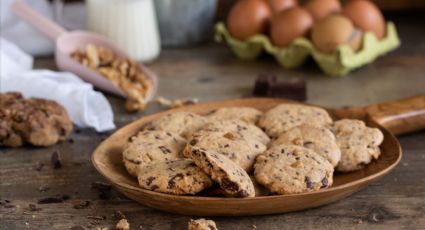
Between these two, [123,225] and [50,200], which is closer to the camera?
[123,225]

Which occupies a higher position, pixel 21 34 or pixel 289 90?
pixel 21 34

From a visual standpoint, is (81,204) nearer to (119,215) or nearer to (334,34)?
(119,215)

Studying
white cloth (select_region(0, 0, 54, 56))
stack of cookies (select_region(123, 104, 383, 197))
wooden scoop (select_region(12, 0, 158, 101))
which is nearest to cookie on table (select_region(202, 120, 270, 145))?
stack of cookies (select_region(123, 104, 383, 197))

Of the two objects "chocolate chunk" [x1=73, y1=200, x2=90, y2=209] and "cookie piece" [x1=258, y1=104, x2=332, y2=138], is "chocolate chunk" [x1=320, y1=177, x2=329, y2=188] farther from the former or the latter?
"chocolate chunk" [x1=73, y1=200, x2=90, y2=209]

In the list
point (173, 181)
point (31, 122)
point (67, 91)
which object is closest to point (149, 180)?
point (173, 181)

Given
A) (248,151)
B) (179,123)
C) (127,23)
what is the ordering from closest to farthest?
(248,151) → (179,123) → (127,23)

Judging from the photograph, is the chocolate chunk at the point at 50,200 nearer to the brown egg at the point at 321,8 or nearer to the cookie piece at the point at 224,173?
the cookie piece at the point at 224,173

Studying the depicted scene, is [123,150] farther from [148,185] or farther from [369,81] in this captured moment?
[369,81]
